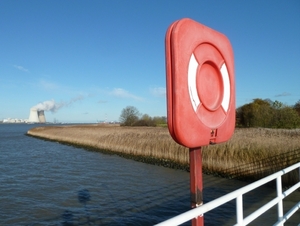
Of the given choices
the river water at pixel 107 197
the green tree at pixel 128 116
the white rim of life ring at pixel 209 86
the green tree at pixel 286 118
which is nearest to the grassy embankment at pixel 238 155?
the river water at pixel 107 197

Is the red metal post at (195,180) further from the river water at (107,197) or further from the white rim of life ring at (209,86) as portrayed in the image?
the river water at (107,197)

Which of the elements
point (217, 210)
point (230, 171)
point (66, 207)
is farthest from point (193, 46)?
point (230, 171)

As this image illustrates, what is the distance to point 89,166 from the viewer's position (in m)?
16.3

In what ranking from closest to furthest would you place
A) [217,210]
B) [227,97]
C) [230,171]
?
[227,97]
[217,210]
[230,171]

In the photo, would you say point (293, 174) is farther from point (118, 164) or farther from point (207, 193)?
point (118, 164)

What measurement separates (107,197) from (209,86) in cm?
830

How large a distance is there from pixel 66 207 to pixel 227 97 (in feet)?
24.6

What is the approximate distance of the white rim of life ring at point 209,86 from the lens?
182 centimetres

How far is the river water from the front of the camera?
735cm

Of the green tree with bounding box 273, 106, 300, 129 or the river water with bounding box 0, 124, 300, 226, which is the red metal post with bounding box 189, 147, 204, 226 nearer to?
the river water with bounding box 0, 124, 300, 226

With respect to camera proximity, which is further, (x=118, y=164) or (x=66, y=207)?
(x=118, y=164)

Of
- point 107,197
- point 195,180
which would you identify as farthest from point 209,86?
point 107,197

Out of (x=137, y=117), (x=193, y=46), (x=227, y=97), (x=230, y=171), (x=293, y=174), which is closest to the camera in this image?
(x=193, y=46)

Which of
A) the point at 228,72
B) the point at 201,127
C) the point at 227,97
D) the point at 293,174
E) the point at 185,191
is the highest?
the point at 228,72
